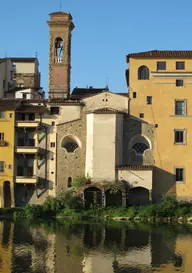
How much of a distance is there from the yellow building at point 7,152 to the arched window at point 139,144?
10999 millimetres

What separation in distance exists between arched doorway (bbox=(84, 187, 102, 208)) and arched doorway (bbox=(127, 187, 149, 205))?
2748 millimetres

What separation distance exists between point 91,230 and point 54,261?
11059 millimetres

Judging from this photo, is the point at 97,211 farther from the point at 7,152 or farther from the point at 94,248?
the point at 94,248

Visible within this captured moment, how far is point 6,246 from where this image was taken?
37344mm

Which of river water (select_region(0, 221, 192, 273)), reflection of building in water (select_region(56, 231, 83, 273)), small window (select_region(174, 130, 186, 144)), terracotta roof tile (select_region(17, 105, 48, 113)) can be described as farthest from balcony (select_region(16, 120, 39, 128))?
reflection of building in water (select_region(56, 231, 83, 273))

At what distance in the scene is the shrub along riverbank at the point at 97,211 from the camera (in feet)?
164

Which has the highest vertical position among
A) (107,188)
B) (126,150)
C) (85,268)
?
(126,150)

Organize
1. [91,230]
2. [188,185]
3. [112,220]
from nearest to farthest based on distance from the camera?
[91,230]
[112,220]
[188,185]

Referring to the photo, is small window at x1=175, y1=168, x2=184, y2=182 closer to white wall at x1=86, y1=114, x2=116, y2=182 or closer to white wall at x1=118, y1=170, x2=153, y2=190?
white wall at x1=118, y1=170, x2=153, y2=190

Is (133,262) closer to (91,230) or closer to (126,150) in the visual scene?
(91,230)

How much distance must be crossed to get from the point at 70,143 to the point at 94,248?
61.9ft

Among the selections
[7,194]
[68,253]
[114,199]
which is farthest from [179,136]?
[68,253]

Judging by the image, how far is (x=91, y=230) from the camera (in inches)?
1756

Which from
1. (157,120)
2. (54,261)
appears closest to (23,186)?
(157,120)
